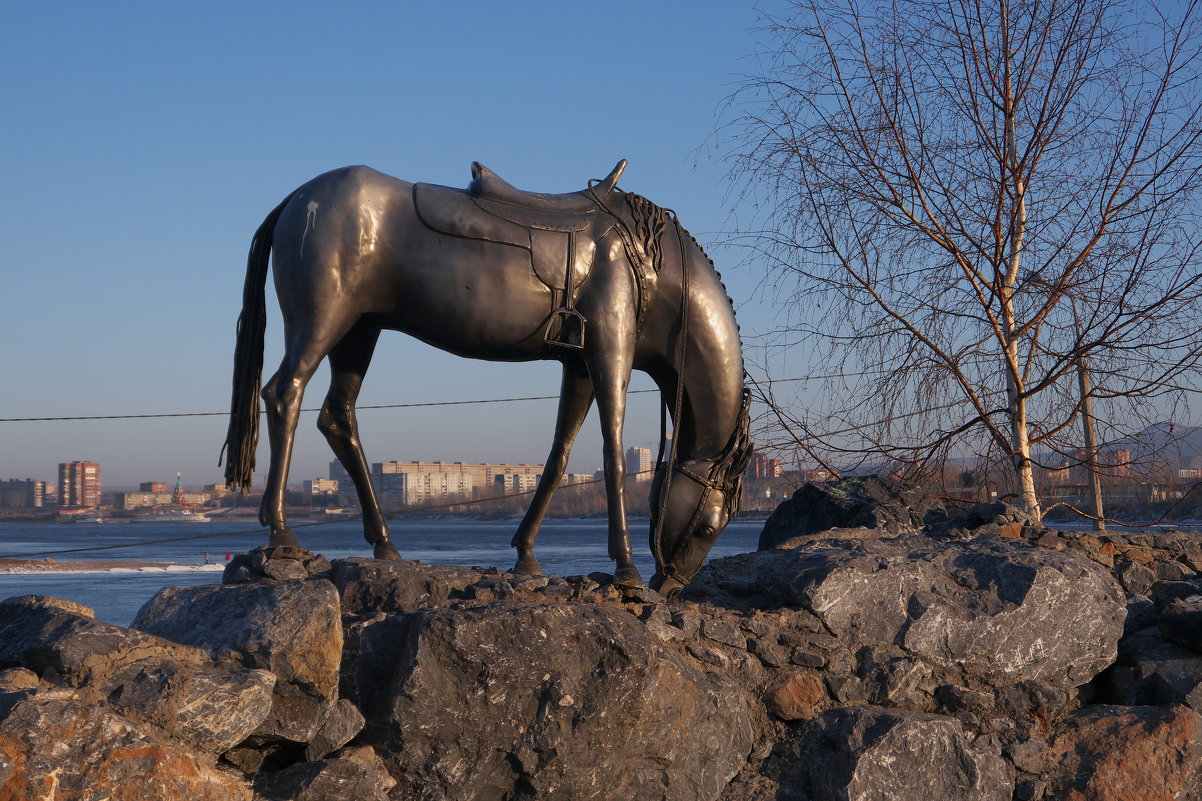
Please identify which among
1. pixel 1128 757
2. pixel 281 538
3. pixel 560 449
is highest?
pixel 560 449

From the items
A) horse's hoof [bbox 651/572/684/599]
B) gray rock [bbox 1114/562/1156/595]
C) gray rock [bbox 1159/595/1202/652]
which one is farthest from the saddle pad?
gray rock [bbox 1114/562/1156/595]

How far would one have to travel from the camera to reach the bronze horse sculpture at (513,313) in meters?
4.62

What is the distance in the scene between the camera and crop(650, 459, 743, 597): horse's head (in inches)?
209

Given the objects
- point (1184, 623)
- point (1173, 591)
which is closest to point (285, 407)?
point (1184, 623)

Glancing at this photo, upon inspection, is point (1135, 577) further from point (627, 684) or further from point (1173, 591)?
point (627, 684)

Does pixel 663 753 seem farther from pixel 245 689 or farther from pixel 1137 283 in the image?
pixel 1137 283

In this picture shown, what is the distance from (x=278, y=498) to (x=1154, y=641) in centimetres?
443

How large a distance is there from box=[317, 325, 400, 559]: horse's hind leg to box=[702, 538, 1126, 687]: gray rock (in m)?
1.89

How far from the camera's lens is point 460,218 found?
15.8 feet

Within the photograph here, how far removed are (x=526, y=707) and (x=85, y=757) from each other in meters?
1.51

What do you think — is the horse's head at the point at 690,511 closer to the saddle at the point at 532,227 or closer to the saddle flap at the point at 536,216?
the saddle at the point at 532,227

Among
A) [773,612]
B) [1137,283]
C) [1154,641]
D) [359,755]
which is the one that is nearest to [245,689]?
[359,755]

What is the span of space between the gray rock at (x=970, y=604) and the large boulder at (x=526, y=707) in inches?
48.0

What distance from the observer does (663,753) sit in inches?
163
